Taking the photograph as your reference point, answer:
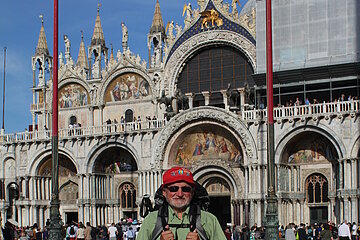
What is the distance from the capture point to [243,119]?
114ft

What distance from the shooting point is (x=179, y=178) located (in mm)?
5160

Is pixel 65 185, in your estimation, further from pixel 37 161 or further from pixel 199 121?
pixel 199 121

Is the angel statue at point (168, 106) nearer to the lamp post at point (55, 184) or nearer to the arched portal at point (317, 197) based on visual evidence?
the arched portal at point (317, 197)

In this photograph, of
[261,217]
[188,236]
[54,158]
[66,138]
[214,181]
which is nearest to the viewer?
[188,236]

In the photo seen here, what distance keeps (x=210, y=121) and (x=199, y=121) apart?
0.67m

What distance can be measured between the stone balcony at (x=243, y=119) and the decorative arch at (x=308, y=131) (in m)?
0.49

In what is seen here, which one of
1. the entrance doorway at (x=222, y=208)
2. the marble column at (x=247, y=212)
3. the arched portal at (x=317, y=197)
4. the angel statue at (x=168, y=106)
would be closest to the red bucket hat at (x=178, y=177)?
the marble column at (x=247, y=212)

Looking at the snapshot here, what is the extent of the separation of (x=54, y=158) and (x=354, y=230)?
14.3m

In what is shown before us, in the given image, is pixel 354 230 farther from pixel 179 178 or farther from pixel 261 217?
pixel 179 178

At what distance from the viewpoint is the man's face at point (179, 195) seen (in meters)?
5.18

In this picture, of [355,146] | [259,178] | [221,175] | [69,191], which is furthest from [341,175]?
[69,191]

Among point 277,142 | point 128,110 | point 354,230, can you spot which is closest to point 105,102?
point 128,110

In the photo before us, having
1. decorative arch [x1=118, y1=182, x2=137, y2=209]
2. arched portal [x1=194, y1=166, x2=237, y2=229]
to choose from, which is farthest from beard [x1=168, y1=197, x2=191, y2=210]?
decorative arch [x1=118, y1=182, x2=137, y2=209]

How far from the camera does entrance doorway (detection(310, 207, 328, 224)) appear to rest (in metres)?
34.0
